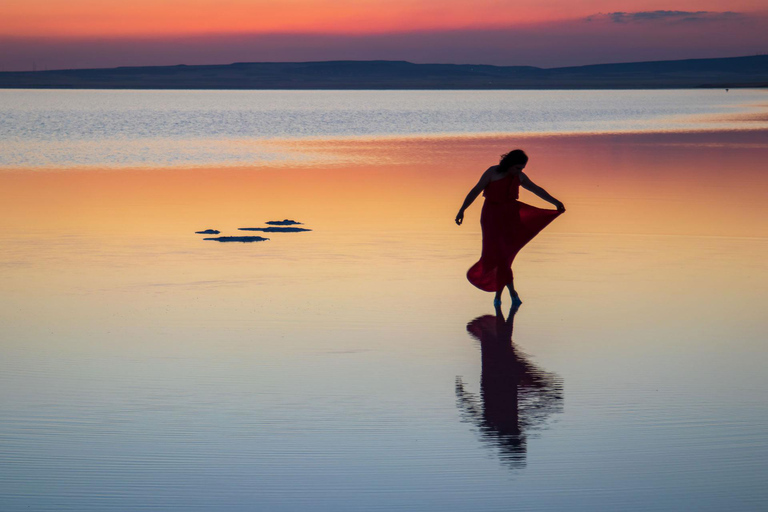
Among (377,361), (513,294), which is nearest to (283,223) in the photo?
(513,294)

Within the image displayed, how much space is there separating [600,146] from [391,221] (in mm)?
18751

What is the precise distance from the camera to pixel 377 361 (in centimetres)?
743

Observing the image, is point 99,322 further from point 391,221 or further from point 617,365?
point 391,221

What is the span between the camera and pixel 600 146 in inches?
1277

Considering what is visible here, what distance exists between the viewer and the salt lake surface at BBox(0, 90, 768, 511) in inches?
207

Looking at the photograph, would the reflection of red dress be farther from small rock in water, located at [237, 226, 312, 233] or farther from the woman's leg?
small rock in water, located at [237, 226, 312, 233]

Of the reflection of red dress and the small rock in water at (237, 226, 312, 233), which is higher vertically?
the reflection of red dress

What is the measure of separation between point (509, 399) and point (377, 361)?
3.81 ft

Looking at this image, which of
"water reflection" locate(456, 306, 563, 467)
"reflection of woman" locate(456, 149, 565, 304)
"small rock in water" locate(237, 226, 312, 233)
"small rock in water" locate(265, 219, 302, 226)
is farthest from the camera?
"small rock in water" locate(265, 219, 302, 226)

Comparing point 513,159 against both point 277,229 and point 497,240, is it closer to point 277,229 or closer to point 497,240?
point 497,240

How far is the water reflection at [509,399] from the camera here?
5887 mm

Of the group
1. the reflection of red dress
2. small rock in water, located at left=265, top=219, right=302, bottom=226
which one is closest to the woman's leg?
the reflection of red dress

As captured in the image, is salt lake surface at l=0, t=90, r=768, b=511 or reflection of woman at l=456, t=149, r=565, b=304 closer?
salt lake surface at l=0, t=90, r=768, b=511

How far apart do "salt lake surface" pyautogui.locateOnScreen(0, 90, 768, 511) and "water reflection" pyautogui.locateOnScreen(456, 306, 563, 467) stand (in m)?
0.02
